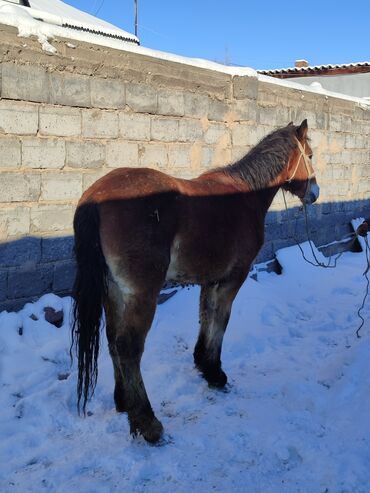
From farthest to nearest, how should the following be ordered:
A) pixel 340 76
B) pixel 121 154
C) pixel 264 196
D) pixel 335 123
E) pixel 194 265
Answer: pixel 340 76
pixel 335 123
pixel 121 154
pixel 264 196
pixel 194 265

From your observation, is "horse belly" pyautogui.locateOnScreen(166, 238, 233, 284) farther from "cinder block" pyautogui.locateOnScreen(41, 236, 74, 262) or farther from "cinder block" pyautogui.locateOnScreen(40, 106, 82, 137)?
"cinder block" pyautogui.locateOnScreen(40, 106, 82, 137)

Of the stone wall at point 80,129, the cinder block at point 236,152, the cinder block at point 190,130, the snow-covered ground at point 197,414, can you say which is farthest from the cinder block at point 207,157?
the snow-covered ground at point 197,414

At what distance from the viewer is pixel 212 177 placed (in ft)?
11.6

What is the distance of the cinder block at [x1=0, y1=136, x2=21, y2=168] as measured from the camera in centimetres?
390

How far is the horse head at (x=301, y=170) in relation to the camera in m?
3.99

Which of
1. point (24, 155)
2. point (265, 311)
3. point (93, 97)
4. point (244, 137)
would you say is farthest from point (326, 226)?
point (24, 155)

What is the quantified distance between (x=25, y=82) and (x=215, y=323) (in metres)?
2.58

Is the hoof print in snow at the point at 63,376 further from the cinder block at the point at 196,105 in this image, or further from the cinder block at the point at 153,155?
the cinder block at the point at 196,105

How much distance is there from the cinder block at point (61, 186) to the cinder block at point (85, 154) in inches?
4.6

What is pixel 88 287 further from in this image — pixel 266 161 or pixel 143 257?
pixel 266 161

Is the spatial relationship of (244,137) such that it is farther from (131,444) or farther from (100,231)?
(131,444)

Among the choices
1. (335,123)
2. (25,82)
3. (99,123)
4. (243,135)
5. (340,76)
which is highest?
(340,76)

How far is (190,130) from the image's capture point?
546cm

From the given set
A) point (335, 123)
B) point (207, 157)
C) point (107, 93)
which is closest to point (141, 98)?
point (107, 93)
